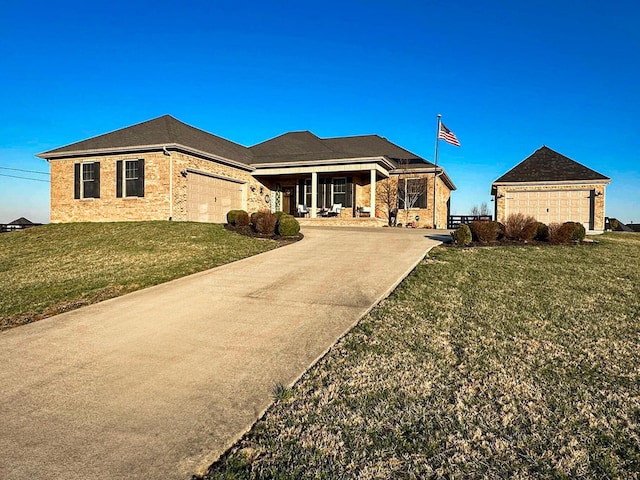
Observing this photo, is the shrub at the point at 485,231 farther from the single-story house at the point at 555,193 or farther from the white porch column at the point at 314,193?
the single-story house at the point at 555,193

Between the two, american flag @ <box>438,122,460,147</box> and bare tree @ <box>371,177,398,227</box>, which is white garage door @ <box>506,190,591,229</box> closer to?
american flag @ <box>438,122,460,147</box>

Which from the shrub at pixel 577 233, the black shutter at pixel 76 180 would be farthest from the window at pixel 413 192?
the black shutter at pixel 76 180

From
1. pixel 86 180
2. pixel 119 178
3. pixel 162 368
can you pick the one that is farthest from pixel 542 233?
pixel 86 180

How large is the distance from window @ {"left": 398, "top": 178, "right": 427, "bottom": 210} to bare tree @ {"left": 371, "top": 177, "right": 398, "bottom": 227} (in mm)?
305

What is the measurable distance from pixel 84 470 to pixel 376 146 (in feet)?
86.4

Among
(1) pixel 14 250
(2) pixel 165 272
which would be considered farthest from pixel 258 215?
(1) pixel 14 250

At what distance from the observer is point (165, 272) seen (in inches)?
395

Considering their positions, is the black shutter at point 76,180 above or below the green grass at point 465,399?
above

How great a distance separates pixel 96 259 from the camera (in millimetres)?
12055

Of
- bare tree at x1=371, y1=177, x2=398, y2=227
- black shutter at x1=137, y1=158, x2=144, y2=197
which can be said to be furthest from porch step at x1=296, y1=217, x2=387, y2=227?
black shutter at x1=137, y1=158, x2=144, y2=197

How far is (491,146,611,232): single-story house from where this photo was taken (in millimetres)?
23609

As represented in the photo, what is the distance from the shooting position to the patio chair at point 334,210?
949 inches

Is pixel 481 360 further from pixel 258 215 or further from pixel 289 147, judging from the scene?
pixel 289 147

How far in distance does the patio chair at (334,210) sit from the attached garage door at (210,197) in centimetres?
524
